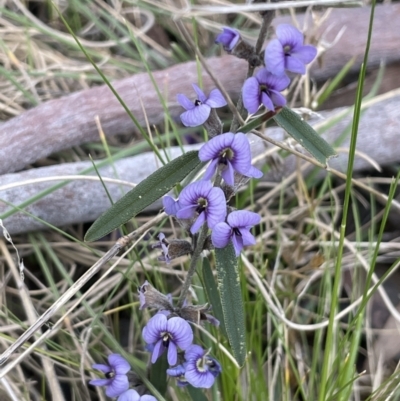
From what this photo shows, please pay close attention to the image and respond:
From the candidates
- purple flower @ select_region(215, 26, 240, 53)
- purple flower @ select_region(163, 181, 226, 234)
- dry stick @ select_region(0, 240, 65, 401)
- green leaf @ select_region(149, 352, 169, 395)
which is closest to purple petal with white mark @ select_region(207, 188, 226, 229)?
purple flower @ select_region(163, 181, 226, 234)

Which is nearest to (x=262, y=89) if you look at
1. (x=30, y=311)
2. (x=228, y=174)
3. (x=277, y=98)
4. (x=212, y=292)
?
(x=277, y=98)

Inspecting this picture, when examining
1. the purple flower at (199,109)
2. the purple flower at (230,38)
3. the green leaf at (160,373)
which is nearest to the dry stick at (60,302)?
the green leaf at (160,373)

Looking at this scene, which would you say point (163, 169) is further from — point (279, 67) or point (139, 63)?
point (139, 63)

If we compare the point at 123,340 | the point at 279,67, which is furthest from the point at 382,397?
the point at 279,67

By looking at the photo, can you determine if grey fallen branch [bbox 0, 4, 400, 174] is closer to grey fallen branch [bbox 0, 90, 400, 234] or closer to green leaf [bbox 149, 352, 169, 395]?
grey fallen branch [bbox 0, 90, 400, 234]

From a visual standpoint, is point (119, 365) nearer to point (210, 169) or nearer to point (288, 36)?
point (210, 169)
